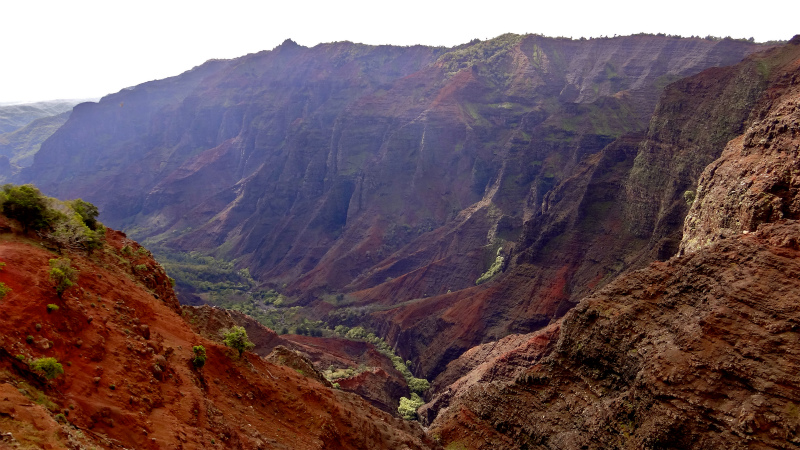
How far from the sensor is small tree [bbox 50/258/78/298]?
23000 mm

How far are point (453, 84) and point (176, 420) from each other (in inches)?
5941

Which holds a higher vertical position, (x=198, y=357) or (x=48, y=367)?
(x=48, y=367)

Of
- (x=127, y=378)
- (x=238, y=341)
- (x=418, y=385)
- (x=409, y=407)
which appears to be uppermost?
(x=127, y=378)

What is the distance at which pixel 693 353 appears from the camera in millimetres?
29625

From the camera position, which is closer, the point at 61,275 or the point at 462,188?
the point at 61,275

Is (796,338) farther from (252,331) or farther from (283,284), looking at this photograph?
(283,284)

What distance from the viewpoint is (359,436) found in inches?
1335

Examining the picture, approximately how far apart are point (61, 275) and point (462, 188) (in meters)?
124

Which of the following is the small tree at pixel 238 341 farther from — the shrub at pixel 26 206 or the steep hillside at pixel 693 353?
the steep hillside at pixel 693 353

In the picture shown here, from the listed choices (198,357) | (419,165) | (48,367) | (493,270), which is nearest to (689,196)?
(493,270)

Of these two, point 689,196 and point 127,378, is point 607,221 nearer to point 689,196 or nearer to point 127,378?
point 689,196

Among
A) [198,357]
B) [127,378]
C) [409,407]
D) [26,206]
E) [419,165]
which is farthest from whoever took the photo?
[419,165]

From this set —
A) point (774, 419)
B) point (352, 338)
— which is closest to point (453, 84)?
point (352, 338)

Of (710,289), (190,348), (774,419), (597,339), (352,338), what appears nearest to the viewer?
(774,419)
